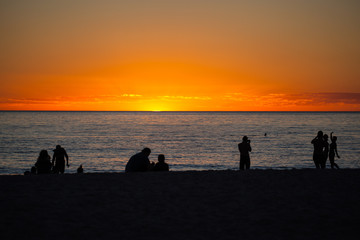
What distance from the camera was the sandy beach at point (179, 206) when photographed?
6.59m

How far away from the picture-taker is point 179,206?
27.3ft

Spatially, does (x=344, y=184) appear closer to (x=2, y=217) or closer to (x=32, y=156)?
(x=2, y=217)

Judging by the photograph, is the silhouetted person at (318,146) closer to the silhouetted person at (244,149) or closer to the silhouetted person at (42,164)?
the silhouetted person at (244,149)

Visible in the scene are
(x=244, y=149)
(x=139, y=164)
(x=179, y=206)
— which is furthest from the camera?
(x=244, y=149)

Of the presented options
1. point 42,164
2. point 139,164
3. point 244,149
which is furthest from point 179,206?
point 42,164

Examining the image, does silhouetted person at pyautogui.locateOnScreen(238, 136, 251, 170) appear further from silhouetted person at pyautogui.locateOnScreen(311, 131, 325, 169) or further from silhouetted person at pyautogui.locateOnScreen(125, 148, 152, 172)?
silhouetted person at pyautogui.locateOnScreen(125, 148, 152, 172)

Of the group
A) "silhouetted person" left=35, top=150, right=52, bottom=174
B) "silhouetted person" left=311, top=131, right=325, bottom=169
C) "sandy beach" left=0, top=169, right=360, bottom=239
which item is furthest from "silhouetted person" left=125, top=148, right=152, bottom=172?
"silhouetted person" left=311, top=131, right=325, bottom=169

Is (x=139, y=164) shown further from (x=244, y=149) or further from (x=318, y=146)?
(x=318, y=146)

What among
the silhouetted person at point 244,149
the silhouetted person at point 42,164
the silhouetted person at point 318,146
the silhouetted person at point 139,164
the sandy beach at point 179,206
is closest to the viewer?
the sandy beach at point 179,206

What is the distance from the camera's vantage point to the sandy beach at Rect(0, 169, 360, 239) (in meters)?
6.59

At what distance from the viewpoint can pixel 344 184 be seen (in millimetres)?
10828

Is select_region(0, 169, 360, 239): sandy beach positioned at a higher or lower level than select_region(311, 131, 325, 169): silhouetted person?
lower

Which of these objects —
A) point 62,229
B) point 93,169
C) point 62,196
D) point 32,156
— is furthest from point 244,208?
point 32,156

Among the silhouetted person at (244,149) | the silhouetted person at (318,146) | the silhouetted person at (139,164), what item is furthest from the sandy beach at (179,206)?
the silhouetted person at (318,146)
